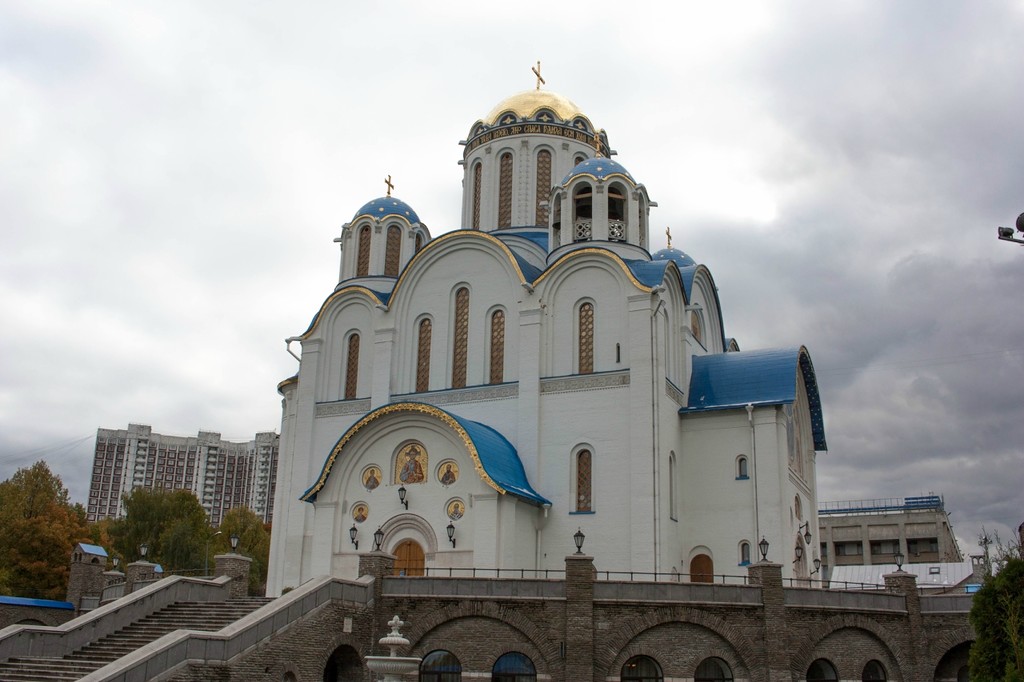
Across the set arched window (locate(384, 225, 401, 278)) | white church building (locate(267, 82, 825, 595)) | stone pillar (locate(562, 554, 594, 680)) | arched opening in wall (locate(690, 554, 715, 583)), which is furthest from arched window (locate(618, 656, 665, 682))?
arched window (locate(384, 225, 401, 278))

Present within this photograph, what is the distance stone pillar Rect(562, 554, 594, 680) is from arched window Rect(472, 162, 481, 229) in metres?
15.9

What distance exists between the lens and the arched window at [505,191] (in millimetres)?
31625

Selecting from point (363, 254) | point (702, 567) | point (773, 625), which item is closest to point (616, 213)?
point (363, 254)

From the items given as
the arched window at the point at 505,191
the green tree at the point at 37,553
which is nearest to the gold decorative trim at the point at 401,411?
the arched window at the point at 505,191

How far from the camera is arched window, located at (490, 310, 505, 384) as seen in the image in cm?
2680

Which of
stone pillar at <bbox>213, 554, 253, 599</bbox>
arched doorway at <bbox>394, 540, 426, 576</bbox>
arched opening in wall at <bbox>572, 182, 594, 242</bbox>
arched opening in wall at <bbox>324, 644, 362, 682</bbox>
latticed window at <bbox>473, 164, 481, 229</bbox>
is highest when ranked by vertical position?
latticed window at <bbox>473, 164, 481, 229</bbox>

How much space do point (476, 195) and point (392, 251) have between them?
3613 millimetres

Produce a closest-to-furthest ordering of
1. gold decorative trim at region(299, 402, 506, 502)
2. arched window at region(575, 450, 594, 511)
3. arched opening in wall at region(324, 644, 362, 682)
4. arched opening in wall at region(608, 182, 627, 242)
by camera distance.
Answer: arched opening in wall at region(324, 644, 362, 682)
gold decorative trim at region(299, 402, 506, 502)
arched window at region(575, 450, 594, 511)
arched opening in wall at region(608, 182, 627, 242)

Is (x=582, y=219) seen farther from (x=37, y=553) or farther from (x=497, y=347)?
(x=37, y=553)

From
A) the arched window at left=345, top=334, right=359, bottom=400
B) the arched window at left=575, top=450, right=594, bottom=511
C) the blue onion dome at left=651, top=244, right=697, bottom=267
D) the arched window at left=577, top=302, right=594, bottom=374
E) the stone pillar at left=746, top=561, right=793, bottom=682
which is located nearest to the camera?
the stone pillar at left=746, top=561, right=793, bottom=682

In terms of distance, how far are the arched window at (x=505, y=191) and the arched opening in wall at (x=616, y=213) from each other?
428 cm

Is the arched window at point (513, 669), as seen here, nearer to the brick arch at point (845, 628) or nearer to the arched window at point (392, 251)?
the brick arch at point (845, 628)

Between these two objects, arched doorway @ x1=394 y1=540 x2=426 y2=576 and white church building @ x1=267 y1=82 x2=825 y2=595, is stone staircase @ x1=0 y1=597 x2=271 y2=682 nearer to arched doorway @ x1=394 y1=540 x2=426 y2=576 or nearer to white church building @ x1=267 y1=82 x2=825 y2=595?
white church building @ x1=267 y1=82 x2=825 y2=595

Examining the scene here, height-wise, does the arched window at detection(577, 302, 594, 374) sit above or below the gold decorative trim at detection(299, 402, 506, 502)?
above
